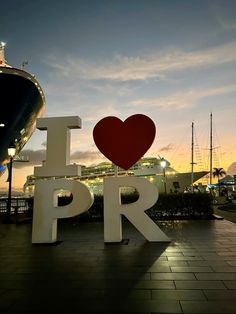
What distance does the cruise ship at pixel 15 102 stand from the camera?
27.0m

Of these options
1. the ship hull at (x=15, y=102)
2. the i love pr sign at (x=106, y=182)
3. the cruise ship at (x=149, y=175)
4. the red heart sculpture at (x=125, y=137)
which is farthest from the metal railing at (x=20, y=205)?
the cruise ship at (x=149, y=175)

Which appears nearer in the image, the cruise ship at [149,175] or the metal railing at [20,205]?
the metal railing at [20,205]

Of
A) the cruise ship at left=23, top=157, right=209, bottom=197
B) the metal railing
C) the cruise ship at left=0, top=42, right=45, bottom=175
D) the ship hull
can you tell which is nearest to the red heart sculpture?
the metal railing

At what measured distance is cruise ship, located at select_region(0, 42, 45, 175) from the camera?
88.7 ft

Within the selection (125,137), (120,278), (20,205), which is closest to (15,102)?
(20,205)

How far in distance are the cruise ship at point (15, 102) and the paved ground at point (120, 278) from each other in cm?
2059

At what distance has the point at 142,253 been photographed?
249 inches

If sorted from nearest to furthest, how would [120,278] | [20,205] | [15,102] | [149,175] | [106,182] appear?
[120,278], [106,182], [20,205], [15,102], [149,175]

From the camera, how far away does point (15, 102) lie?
92.5 feet

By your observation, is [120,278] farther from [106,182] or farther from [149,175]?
[149,175]

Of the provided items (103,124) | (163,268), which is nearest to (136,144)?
(103,124)

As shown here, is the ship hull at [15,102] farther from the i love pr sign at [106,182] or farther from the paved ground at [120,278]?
the paved ground at [120,278]

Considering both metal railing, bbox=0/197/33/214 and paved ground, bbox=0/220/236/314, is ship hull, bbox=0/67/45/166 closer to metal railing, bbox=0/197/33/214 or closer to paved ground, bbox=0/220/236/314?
metal railing, bbox=0/197/33/214

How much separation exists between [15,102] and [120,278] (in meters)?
26.6
